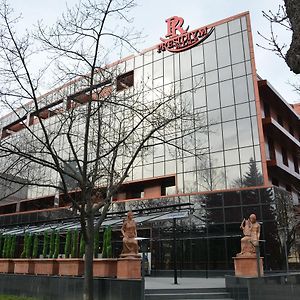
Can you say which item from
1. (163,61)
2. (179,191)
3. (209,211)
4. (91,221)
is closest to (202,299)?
(91,221)

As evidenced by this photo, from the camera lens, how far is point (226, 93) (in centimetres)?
3148

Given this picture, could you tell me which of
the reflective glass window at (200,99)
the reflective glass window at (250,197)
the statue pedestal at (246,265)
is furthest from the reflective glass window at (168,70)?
the statue pedestal at (246,265)

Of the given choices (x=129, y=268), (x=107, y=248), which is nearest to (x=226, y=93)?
(x=107, y=248)

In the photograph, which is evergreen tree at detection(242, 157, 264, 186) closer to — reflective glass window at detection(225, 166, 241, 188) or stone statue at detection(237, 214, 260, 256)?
reflective glass window at detection(225, 166, 241, 188)

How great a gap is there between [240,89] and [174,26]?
10562 mm

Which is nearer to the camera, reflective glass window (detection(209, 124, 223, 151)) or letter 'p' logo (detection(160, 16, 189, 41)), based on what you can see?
reflective glass window (detection(209, 124, 223, 151))

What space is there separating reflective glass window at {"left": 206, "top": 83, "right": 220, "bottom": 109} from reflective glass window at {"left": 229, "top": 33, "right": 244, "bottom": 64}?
2.70 meters

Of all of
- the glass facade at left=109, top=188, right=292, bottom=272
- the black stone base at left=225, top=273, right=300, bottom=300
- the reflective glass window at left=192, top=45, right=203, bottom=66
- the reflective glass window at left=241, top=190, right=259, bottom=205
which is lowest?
the black stone base at left=225, top=273, right=300, bottom=300

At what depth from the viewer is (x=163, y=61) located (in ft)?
120

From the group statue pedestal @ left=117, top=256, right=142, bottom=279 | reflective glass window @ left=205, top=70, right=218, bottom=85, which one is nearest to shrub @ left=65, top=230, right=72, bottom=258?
statue pedestal @ left=117, top=256, right=142, bottom=279

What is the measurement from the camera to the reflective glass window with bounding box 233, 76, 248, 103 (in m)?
30.5

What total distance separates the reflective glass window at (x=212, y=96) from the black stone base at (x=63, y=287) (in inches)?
829

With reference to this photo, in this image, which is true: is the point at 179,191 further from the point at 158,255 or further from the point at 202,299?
the point at 202,299

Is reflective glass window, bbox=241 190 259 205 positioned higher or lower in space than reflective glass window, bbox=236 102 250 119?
lower
